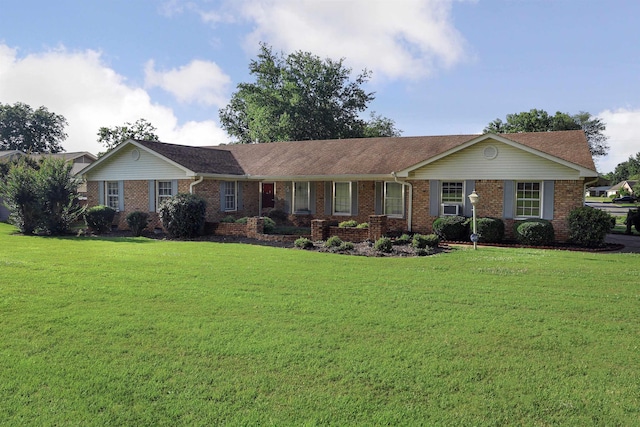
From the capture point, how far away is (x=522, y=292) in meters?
8.93

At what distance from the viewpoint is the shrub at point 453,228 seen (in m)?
17.1

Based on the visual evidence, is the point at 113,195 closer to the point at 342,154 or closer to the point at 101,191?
the point at 101,191

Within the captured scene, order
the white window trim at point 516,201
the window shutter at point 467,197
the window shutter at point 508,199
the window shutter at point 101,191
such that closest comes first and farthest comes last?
the white window trim at point 516,201 → the window shutter at point 508,199 → the window shutter at point 467,197 → the window shutter at point 101,191

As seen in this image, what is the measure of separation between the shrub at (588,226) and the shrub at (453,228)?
11.2 ft

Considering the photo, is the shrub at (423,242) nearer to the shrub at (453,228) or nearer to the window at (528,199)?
the shrub at (453,228)

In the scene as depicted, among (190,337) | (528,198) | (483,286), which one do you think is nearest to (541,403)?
(190,337)

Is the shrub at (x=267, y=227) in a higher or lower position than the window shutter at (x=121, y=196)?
lower

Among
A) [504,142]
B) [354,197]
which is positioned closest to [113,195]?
[354,197]

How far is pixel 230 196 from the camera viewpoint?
2200 cm

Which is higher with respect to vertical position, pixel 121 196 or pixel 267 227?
pixel 121 196

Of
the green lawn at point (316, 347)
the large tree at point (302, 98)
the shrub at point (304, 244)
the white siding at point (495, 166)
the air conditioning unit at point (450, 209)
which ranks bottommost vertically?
Result: the green lawn at point (316, 347)

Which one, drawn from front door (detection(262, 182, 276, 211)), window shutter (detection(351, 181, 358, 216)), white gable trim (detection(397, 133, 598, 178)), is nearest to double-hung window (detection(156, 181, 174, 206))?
front door (detection(262, 182, 276, 211))

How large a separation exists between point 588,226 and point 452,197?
4.67 m

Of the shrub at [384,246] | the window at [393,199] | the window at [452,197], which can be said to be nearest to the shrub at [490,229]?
the window at [452,197]
